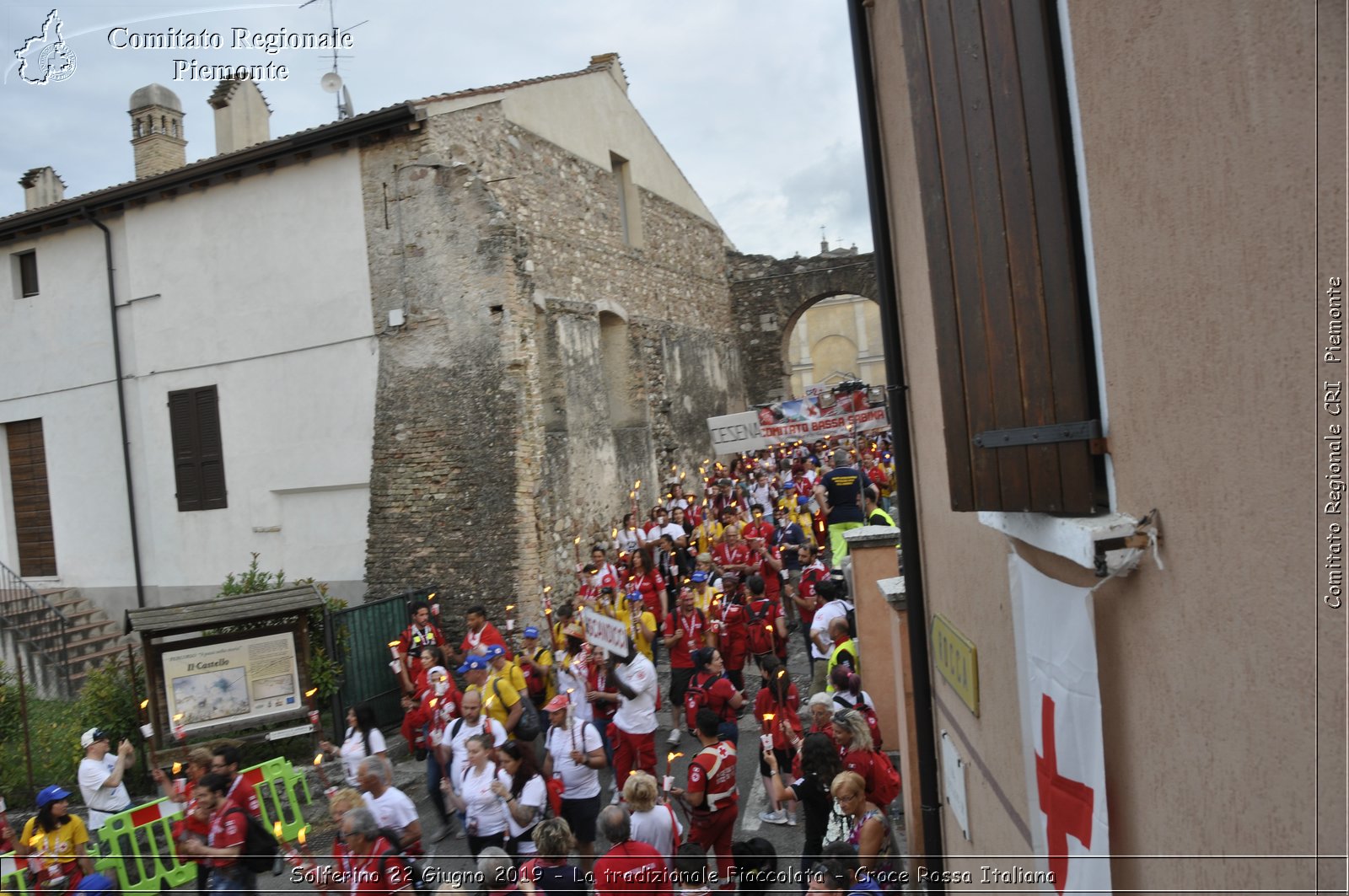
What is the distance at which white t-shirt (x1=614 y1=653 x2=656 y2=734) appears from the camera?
7980 mm

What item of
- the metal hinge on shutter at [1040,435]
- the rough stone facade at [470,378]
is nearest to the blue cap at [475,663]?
the rough stone facade at [470,378]

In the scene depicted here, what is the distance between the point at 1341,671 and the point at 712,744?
204 inches

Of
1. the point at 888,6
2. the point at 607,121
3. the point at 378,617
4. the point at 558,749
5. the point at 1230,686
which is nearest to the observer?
the point at 1230,686

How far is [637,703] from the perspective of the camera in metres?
7.99

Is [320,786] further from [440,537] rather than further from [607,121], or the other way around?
[607,121]

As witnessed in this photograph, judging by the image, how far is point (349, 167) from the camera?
48.9ft

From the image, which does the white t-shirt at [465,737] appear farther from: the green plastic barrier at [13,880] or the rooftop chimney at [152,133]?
the rooftop chimney at [152,133]

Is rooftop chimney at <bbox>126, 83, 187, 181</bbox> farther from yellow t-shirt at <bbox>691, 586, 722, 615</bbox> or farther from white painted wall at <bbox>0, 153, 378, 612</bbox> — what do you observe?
yellow t-shirt at <bbox>691, 586, 722, 615</bbox>

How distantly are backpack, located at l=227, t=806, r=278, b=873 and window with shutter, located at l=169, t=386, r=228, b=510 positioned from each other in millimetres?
10804

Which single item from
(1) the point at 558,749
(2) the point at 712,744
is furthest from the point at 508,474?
(2) the point at 712,744

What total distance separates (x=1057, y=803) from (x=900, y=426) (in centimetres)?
258

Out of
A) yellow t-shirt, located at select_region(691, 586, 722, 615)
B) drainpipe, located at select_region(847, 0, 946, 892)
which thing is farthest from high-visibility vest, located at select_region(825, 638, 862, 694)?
yellow t-shirt, located at select_region(691, 586, 722, 615)

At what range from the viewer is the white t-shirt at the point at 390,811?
6.48 meters

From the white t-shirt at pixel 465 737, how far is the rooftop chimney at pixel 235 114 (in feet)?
51.6
